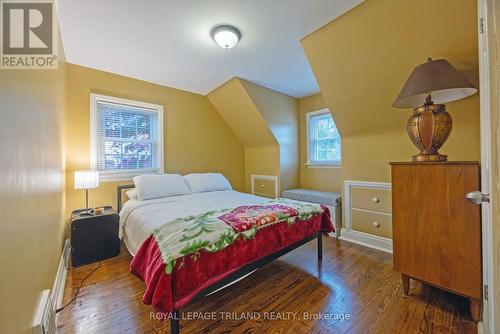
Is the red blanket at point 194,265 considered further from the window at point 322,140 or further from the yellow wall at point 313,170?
the window at point 322,140

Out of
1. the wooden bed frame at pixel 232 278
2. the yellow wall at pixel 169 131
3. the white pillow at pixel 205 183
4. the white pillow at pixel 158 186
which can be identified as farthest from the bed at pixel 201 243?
the yellow wall at pixel 169 131

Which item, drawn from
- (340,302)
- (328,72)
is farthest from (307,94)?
(340,302)

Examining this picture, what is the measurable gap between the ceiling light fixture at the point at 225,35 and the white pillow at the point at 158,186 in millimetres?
1880

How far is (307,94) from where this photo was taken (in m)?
3.83

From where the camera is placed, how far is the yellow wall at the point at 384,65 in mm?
1630

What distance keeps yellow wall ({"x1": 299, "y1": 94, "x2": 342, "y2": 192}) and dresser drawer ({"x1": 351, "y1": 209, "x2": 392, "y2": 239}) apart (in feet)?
2.67

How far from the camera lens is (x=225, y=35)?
1.97m

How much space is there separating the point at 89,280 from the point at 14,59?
1884 millimetres

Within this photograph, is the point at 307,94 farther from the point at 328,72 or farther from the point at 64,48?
the point at 64,48

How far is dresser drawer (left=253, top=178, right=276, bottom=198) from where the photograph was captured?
12.8 ft

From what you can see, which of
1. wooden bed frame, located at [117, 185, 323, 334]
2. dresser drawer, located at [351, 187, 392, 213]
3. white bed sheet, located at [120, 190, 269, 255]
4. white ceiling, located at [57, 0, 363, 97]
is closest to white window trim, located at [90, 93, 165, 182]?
white ceiling, located at [57, 0, 363, 97]

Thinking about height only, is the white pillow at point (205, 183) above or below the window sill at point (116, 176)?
below

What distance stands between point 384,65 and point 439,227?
61.6 inches

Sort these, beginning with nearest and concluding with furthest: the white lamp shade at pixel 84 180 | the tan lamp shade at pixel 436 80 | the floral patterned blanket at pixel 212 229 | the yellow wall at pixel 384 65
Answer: the floral patterned blanket at pixel 212 229 < the tan lamp shade at pixel 436 80 < the yellow wall at pixel 384 65 < the white lamp shade at pixel 84 180
